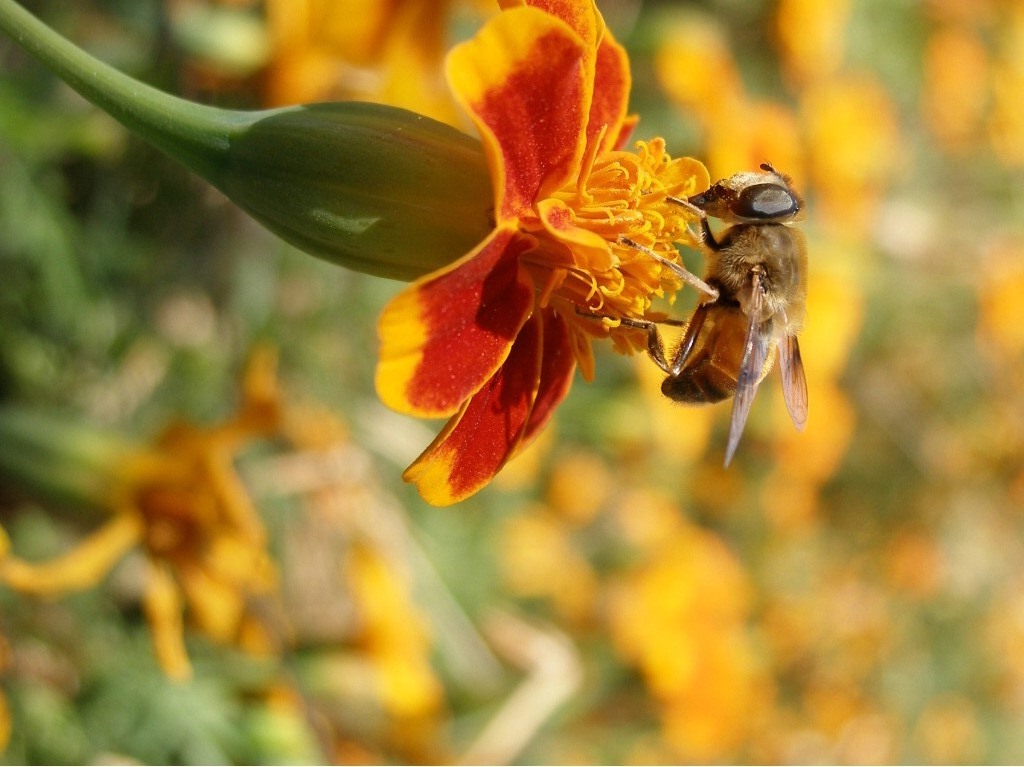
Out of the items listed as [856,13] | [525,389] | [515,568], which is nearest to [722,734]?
[515,568]

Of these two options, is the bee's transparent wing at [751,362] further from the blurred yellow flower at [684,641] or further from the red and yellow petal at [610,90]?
the blurred yellow flower at [684,641]

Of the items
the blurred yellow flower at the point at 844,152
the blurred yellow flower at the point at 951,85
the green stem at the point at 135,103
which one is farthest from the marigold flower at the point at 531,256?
the blurred yellow flower at the point at 951,85

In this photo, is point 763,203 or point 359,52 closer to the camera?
point 763,203

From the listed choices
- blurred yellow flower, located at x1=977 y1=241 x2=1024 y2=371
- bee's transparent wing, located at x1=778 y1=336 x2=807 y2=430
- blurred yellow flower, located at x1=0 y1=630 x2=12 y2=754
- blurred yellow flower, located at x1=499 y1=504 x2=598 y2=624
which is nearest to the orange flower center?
bee's transparent wing, located at x1=778 y1=336 x2=807 y2=430

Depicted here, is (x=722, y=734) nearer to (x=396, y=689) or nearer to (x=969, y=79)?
(x=396, y=689)

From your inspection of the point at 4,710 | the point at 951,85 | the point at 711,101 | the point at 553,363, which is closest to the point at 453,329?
the point at 553,363

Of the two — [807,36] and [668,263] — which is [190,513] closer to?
[668,263]
